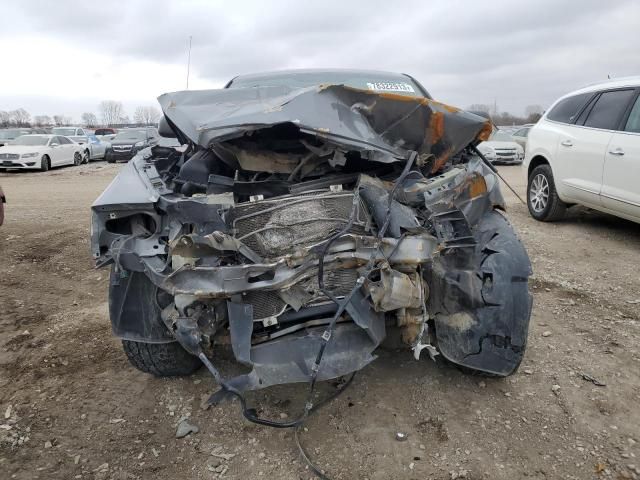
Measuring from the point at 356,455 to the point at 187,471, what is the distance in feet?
2.40

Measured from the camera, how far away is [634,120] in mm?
5012

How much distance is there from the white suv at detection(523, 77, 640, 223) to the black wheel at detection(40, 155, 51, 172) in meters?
13.3

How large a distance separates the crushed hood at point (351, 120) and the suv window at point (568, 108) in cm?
372

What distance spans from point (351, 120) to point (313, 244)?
69 cm

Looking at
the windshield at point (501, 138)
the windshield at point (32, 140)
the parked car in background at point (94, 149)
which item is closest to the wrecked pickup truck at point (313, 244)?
the windshield at point (501, 138)

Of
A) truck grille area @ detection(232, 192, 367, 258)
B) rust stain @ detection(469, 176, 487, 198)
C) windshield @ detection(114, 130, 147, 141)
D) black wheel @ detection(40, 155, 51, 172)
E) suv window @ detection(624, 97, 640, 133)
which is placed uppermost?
suv window @ detection(624, 97, 640, 133)

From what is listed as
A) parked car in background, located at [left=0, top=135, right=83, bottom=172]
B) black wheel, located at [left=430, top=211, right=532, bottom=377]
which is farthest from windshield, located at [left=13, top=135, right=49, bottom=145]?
black wheel, located at [left=430, top=211, right=532, bottom=377]

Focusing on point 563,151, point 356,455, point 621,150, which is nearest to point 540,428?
point 356,455

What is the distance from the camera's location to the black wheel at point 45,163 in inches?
576

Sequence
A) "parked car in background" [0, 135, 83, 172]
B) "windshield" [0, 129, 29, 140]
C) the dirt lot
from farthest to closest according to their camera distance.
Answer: "windshield" [0, 129, 29, 140], "parked car in background" [0, 135, 83, 172], the dirt lot

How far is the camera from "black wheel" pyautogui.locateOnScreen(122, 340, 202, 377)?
2717 mm

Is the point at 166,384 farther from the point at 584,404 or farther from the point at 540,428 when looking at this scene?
the point at 584,404

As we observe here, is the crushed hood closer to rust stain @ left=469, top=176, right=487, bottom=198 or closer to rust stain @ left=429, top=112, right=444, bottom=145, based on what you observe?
rust stain @ left=429, top=112, right=444, bottom=145

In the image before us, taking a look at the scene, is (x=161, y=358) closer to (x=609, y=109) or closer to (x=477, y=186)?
A: (x=477, y=186)
